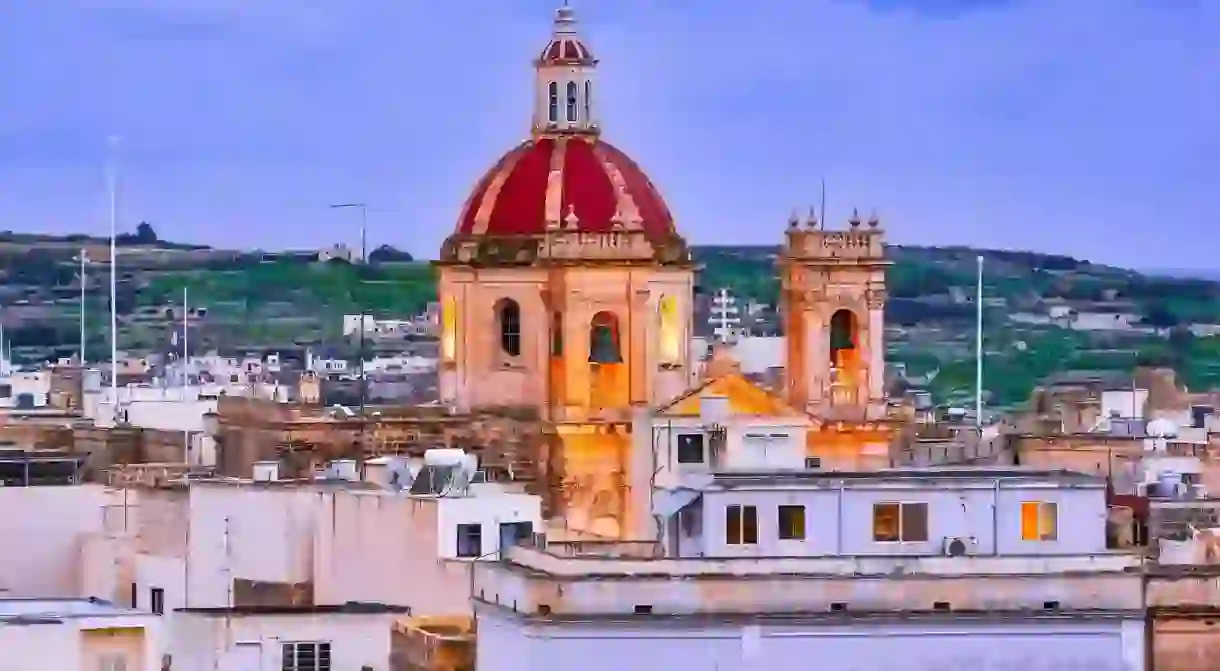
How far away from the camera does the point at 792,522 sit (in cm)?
4909

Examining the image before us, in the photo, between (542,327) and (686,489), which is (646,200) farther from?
(686,489)

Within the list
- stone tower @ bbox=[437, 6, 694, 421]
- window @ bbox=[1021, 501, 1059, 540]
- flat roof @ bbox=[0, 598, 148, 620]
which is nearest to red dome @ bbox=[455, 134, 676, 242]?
stone tower @ bbox=[437, 6, 694, 421]

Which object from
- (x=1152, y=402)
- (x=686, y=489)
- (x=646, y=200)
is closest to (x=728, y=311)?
(x=1152, y=402)

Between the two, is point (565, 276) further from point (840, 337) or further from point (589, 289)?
point (840, 337)

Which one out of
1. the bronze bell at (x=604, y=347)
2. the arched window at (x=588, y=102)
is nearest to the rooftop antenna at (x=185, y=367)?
the bronze bell at (x=604, y=347)

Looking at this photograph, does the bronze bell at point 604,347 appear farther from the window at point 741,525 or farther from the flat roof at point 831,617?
the flat roof at point 831,617

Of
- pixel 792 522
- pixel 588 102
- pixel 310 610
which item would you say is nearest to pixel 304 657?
pixel 310 610

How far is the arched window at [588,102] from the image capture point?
248 ft

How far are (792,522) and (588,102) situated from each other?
2684 cm

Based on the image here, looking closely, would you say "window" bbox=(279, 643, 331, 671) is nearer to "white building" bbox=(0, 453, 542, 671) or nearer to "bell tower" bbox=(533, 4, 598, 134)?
"white building" bbox=(0, 453, 542, 671)

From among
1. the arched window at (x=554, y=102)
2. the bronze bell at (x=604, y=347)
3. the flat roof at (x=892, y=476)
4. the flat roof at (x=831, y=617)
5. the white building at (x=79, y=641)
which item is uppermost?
the arched window at (x=554, y=102)

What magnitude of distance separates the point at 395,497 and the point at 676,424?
32.6 ft

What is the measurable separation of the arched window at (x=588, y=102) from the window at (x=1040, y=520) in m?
26.2

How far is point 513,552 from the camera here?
4838 cm
